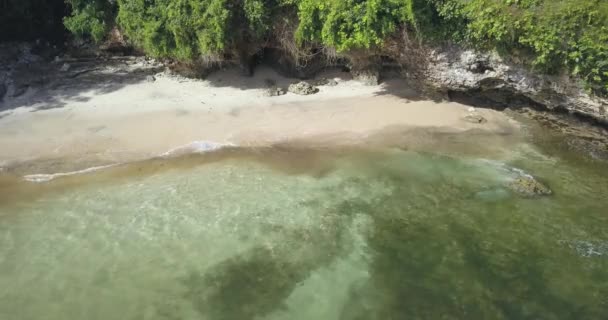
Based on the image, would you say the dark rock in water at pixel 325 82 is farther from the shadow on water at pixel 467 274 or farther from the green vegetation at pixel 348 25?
the shadow on water at pixel 467 274

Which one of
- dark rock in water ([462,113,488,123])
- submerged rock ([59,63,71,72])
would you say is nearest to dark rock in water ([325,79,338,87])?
dark rock in water ([462,113,488,123])

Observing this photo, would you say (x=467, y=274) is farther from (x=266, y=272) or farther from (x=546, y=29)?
(x=546, y=29)

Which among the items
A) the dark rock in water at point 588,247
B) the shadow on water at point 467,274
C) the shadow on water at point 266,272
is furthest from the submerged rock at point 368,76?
the dark rock in water at point 588,247

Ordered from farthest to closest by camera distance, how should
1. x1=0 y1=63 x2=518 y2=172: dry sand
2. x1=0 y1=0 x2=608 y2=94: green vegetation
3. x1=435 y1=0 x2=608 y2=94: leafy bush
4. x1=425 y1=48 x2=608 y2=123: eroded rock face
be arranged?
x1=0 y1=63 x2=518 y2=172: dry sand → x1=425 y1=48 x2=608 y2=123: eroded rock face → x1=0 y1=0 x2=608 y2=94: green vegetation → x1=435 y1=0 x2=608 y2=94: leafy bush

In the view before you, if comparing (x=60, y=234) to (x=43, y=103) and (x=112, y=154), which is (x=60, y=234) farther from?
(x=43, y=103)

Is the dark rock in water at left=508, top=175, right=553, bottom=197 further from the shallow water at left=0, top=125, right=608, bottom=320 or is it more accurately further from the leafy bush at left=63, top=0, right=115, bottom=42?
the leafy bush at left=63, top=0, right=115, bottom=42

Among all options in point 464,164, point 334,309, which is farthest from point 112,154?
point 464,164
